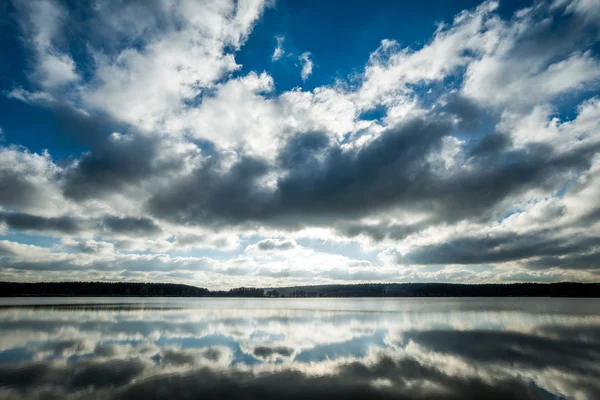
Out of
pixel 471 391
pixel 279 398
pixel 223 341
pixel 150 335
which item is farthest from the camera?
pixel 150 335

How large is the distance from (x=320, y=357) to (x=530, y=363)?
47.6ft

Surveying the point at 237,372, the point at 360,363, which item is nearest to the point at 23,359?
the point at 237,372

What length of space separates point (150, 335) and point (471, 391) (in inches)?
1281

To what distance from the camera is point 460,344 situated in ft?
102

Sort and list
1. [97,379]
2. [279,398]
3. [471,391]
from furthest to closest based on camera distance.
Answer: [97,379] < [471,391] < [279,398]

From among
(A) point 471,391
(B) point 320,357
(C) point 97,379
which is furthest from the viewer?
(B) point 320,357

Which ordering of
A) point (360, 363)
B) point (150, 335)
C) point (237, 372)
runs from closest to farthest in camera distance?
1. point (237, 372)
2. point (360, 363)
3. point (150, 335)

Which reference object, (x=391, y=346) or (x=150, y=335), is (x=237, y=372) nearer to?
(x=391, y=346)

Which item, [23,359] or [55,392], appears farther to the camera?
[23,359]

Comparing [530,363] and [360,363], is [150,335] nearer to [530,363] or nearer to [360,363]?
[360,363]

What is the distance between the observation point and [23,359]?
2416 centimetres

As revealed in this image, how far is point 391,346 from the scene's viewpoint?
30.5 metres

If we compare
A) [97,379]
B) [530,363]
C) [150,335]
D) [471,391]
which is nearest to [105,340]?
[150,335]

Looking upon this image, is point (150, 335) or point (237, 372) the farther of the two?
point (150, 335)
